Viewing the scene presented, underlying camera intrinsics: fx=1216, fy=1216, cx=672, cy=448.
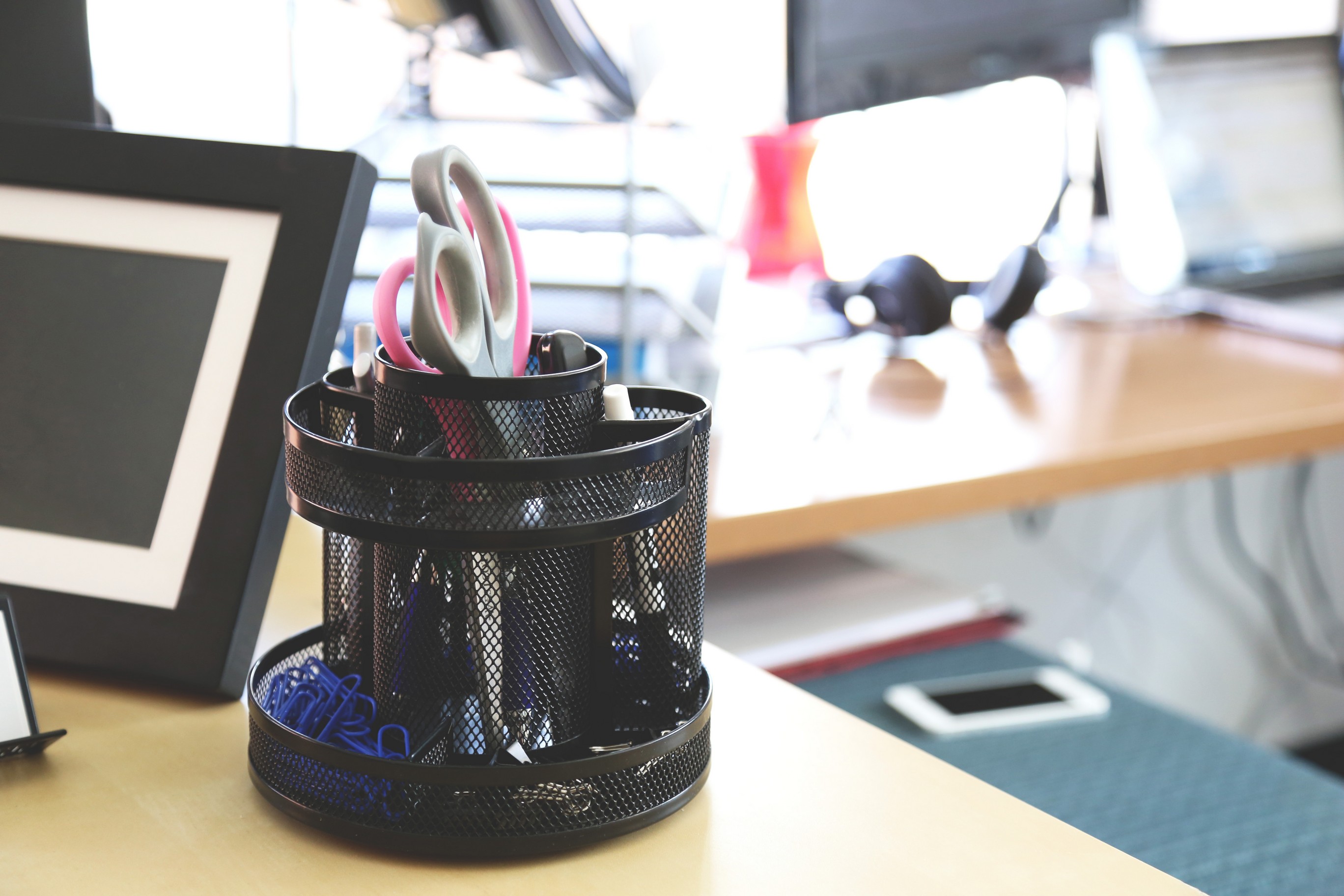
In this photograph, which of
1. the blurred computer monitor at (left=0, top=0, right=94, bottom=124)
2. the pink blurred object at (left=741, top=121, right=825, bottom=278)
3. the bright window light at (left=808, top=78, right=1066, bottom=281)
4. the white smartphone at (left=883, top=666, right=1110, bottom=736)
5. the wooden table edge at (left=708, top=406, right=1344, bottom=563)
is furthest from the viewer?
the bright window light at (left=808, top=78, right=1066, bottom=281)

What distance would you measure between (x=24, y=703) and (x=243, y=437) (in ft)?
0.38

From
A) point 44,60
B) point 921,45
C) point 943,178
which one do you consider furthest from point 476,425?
point 943,178

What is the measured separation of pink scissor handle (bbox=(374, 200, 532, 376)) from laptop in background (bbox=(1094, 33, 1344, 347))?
119 cm

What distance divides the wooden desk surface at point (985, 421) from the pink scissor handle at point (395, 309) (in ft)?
1.29

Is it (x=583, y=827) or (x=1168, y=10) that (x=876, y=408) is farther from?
(x=1168, y=10)

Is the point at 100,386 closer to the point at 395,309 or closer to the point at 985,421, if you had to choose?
the point at 395,309

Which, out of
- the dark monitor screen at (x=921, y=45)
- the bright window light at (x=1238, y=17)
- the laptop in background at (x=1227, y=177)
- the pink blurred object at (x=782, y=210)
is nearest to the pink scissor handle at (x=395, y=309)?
the dark monitor screen at (x=921, y=45)

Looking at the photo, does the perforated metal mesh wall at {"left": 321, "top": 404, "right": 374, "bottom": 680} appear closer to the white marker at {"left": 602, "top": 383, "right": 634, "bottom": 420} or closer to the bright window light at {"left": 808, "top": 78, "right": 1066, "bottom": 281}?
the white marker at {"left": 602, "top": 383, "right": 634, "bottom": 420}

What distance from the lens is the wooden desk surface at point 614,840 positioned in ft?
1.11

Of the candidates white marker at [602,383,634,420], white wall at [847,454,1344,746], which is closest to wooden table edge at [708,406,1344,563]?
white marker at [602,383,634,420]

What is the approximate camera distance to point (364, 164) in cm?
46

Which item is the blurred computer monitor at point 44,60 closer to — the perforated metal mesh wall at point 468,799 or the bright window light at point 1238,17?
the perforated metal mesh wall at point 468,799

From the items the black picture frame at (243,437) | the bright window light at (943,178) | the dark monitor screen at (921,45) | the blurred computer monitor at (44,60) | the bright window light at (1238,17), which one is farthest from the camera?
the bright window light at (1238,17)

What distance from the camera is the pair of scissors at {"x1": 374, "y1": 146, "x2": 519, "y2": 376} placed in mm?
333
